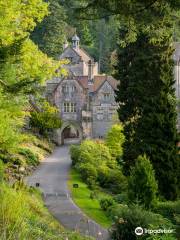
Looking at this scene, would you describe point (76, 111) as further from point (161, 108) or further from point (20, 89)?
point (20, 89)

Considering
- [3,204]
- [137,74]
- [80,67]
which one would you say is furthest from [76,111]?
[3,204]

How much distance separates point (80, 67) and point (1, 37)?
171 ft

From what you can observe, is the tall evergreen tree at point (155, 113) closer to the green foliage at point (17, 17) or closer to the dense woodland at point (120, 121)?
the dense woodland at point (120, 121)

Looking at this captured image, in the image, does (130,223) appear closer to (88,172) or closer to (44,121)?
(88,172)

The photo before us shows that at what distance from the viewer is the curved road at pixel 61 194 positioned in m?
16.7

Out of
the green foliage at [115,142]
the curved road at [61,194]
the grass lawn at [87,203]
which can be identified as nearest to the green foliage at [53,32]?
the curved road at [61,194]

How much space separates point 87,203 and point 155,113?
18.2ft

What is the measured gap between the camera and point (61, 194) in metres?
26.1

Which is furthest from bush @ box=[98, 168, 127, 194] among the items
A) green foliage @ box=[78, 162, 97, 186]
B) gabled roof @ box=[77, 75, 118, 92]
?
gabled roof @ box=[77, 75, 118, 92]

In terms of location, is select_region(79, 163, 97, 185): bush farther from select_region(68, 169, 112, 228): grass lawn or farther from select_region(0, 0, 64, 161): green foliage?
select_region(0, 0, 64, 161): green foliage

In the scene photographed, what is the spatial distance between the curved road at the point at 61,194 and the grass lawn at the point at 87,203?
0.34 meters

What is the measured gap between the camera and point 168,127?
25.8 meters

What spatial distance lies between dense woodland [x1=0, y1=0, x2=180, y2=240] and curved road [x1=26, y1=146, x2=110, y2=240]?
727 mm

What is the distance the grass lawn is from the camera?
19.8 meters
